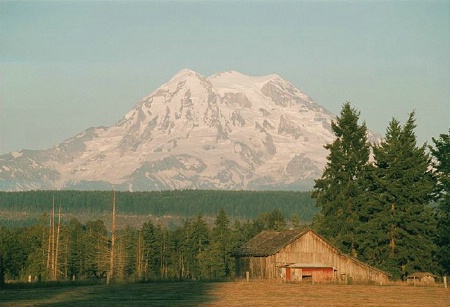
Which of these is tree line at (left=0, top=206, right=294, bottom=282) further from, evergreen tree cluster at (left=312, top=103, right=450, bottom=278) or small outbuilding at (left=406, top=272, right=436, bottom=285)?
small outbuilding at (left=406, top=272, right=436, bottom=285)

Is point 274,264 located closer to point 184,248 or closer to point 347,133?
point 347,133

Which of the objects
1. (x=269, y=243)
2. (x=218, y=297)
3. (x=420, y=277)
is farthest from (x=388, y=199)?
(x=218, y=297)

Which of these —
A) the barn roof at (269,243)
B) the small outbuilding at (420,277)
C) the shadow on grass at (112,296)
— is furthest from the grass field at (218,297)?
the barn roof at (269,243)

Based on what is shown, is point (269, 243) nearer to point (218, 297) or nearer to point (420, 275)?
point (420, 275)

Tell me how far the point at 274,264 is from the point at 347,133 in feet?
54.0

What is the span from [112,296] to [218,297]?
6.65 metres

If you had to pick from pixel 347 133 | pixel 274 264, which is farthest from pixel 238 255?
pixel 347 133

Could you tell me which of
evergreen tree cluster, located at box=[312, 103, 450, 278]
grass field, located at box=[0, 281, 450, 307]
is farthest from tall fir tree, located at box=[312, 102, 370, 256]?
grass field, located at box=[0, 281, 450, 307]

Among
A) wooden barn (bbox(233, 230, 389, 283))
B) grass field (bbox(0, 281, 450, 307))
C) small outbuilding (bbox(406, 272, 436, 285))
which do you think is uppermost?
wooden barn (bbox(233, 230, 389, 283))

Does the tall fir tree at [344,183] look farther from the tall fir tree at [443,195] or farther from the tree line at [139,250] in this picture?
the tree line at [139,250]

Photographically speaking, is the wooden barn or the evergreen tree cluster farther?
the wooden barn

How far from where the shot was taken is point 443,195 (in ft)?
317

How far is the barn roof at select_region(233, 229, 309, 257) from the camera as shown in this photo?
10100 centimetres

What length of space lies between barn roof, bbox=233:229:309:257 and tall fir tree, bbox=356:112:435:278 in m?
8.03
